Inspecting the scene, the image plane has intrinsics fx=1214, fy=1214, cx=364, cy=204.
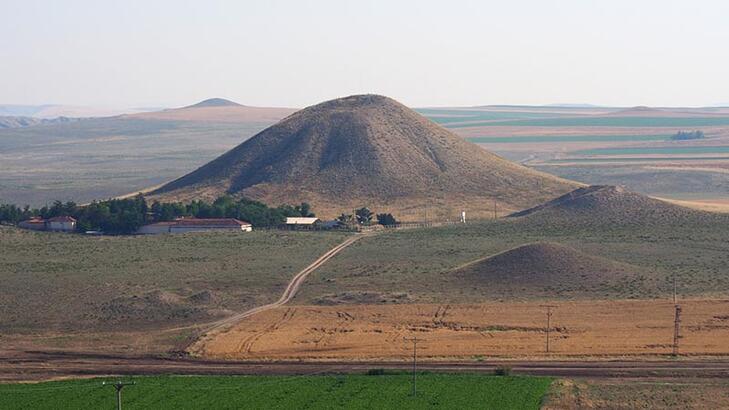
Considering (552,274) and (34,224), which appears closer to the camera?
(552,274)

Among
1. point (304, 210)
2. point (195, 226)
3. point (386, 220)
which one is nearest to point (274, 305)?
point (195, 226)

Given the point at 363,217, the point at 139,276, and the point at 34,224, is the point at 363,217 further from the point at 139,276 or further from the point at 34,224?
the point at 139,276

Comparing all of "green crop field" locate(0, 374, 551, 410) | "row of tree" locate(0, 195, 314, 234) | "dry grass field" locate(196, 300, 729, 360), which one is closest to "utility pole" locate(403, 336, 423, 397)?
"green crop field" locate(0, 374, 551, 410)

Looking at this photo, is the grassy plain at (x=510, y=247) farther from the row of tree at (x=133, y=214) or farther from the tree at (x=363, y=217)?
the row of tree at (x=133, y=214)

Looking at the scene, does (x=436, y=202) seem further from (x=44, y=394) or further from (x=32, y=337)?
(x=44, y=394)

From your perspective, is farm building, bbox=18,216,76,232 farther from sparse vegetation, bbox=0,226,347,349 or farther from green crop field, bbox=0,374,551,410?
green crop field, bbox=0,374,551,410

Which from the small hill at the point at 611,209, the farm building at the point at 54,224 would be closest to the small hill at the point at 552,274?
the small hill at the point at 611,209
